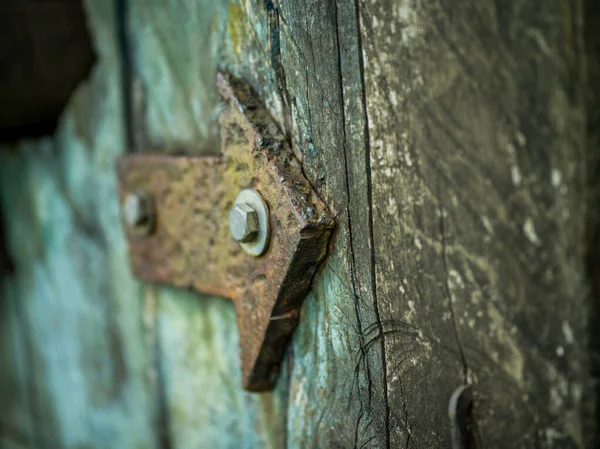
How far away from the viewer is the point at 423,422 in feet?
1.73

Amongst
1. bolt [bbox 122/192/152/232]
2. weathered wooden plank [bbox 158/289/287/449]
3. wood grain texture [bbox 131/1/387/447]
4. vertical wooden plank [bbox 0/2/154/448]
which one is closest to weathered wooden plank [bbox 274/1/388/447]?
wood grain texture [bbox 131/1/387/447]

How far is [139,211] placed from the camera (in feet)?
2.62

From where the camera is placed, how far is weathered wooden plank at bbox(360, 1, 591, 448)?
40 cm

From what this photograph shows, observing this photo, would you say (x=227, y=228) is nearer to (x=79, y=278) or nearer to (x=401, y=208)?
(x=401, y=208)

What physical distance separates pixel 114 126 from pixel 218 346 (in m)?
0.36

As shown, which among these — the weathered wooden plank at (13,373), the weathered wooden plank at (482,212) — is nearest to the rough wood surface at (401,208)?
the weathered wooden plank at (482,212)

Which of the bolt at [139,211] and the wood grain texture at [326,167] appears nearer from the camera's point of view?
the wood grain texture at [326,167]

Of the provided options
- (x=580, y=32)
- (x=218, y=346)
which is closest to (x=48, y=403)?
(x=218, y=346)

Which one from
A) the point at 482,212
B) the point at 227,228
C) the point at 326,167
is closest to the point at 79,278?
the point at 227,228

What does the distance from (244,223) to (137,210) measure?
0.82 feet

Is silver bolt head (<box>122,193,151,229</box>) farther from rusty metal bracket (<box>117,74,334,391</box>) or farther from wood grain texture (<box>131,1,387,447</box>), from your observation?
wood grain texture (<box>131,1,387,447</box>)

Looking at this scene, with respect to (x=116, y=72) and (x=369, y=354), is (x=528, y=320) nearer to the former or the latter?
(x=369, y=354)

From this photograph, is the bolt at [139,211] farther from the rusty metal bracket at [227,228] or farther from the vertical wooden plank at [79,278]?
the vertical wooden plank at [79,278]

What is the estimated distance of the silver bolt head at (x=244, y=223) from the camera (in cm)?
60
